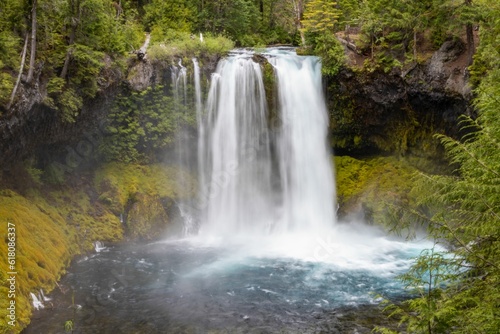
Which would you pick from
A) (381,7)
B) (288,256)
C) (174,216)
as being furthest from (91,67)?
(381,7)

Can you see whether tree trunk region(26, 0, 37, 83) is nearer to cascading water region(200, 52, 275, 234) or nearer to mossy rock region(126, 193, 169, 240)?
mossy rock region(126, 193, 169, 240)

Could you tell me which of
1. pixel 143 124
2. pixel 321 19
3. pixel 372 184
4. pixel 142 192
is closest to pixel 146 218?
pixel 142 192

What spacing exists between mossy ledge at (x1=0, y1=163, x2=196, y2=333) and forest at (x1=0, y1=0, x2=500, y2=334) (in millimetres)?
1336

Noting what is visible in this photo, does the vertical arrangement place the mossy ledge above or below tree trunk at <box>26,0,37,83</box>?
below

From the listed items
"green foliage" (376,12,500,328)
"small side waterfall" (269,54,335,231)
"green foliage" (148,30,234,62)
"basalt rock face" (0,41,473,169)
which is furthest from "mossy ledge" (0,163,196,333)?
"green foliage" (376,12,500,328)

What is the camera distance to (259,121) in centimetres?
1734

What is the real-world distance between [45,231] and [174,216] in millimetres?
5139

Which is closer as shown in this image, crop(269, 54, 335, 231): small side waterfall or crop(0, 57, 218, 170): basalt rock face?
crop(0, 57, 218, 170): basalt rock face

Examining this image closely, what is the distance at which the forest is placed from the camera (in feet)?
13.9

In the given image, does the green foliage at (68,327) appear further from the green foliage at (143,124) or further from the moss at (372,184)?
the moss at (372,184)

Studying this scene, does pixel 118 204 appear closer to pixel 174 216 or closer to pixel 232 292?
pixel 174 216

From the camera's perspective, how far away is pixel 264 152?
17.7 meters

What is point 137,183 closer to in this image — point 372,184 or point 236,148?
point 236,148

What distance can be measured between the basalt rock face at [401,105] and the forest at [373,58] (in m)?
0.44
